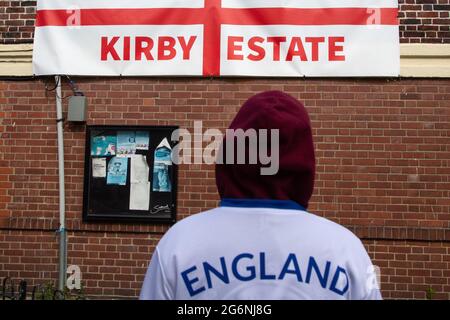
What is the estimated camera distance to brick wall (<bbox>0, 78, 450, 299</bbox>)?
5.15 m

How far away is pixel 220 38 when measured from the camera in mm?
5359

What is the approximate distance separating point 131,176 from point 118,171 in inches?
7.1

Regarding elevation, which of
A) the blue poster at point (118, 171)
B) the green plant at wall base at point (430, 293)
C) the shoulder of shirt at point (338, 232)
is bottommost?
the green plant at wall base at point (430, 293)

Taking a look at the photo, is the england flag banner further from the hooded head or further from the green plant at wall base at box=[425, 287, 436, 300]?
the hooded head

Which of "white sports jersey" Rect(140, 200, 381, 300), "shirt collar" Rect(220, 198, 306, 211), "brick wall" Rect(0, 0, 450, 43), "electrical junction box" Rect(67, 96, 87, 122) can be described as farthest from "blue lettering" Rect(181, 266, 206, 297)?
"brick wall" Rect(0, 0, 450, 43)

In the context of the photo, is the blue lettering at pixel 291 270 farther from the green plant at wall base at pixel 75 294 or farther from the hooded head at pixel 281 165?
the green plant at wall base at pixel 75 294

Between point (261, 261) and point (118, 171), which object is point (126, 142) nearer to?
point (118, 171)

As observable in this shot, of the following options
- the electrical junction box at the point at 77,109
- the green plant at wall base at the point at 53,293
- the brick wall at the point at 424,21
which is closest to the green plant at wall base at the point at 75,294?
the green plant at wall base at the point at 53,293

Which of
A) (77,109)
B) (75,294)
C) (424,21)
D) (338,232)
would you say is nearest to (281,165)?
(338,232)

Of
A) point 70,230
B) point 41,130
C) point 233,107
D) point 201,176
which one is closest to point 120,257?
point 70,230

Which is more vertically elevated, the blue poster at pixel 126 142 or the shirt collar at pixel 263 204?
the blue poster at pixel 126 142

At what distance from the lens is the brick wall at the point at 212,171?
16.9 feet

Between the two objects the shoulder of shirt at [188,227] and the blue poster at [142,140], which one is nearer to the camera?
the shoulder of shirt at [188,227]

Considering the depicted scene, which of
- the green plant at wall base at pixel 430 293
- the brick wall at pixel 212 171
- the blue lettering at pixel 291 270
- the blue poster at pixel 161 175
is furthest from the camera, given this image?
the blue poster at pixel 161 175
